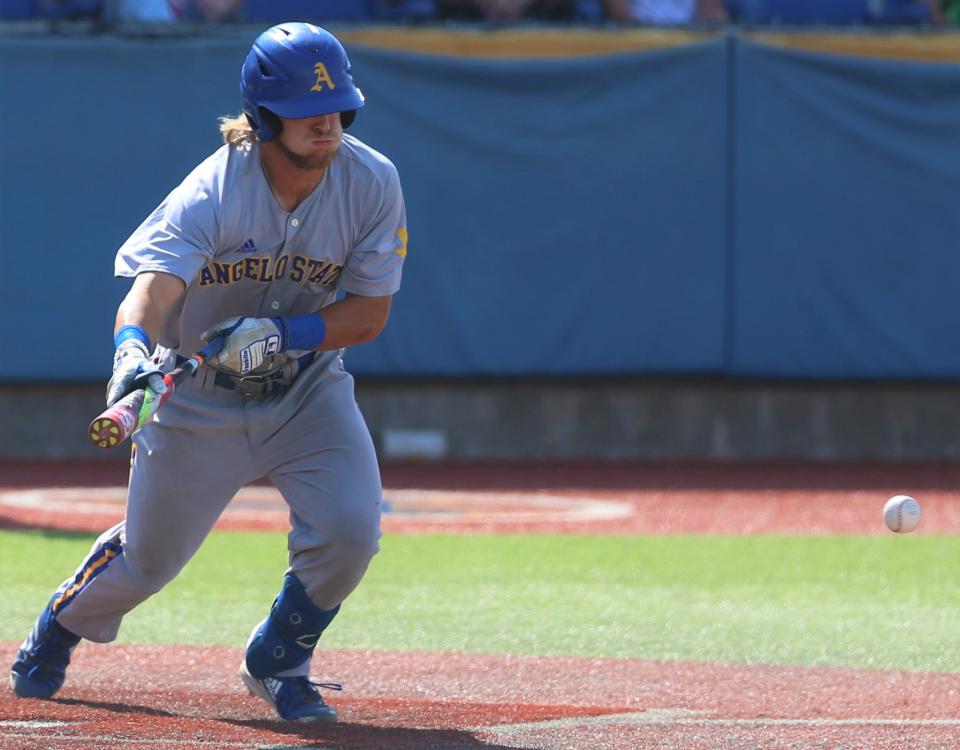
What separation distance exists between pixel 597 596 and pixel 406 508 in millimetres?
3066

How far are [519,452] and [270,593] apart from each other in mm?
5616

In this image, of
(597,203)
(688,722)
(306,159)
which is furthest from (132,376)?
(597,203)

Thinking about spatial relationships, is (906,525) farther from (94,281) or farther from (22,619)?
(94,281)

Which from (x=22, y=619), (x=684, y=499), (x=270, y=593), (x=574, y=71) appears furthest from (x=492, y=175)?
(x=22, y=619)

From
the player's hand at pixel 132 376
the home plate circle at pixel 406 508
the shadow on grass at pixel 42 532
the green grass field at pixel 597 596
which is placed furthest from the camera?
the home plate circle at pixel 406 508

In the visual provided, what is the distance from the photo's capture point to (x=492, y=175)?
39.8ft

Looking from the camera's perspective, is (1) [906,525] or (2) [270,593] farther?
(2) [270,593]

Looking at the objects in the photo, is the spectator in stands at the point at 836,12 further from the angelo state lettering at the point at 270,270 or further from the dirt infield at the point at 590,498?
Answer: the angelo state lettering at the point at 270,270

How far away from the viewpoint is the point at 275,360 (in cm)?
461

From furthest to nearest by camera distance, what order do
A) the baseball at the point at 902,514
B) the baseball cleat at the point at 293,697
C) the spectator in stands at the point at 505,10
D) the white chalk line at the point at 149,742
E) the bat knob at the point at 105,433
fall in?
the spectator in stands at the point at 505,10 < the baseball at the point at 902,514 < the baseball cleat at the point at 293,697 < the white chalk line at the point at 149,742 < the bat knob at the point at 105,433

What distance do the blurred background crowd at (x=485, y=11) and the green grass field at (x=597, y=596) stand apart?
4.81m

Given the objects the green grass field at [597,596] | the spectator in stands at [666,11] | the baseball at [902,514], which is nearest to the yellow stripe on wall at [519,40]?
the spectator in stands at [666,11]

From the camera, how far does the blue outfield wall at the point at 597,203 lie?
39.0 ft

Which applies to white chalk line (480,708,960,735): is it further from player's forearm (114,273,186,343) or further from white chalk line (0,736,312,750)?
player's forearm (114,273,186,343)
